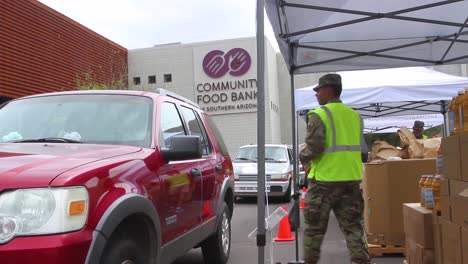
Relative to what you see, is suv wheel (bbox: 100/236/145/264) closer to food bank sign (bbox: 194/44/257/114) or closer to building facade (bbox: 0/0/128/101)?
building facade (bbox: 0/0/128/101)

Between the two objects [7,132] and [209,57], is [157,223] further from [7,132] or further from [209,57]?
[209,57]

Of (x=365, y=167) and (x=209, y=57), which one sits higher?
(x=209, y=57)

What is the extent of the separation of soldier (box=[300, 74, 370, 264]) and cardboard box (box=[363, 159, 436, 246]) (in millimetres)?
2059

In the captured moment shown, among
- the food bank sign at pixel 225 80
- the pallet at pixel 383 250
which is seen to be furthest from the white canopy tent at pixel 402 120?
the pallet at pixel 383 250

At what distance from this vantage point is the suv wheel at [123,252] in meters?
3.00

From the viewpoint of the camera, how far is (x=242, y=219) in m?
11.3

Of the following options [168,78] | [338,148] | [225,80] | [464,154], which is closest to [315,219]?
[338,148]

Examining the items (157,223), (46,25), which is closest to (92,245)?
(157,223)

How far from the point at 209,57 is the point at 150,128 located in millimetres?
29752

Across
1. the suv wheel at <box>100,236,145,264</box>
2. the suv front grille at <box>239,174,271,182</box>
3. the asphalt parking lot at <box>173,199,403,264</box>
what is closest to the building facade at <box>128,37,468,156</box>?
the suv front grille at <box>239,174,271,182</box>

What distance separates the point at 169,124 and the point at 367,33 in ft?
11.2

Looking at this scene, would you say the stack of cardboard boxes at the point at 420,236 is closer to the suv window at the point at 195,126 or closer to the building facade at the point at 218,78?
the suv window at the point at 195,126

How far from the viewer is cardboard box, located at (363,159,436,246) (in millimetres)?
6461

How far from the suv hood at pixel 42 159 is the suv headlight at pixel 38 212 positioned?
0.06 metres
